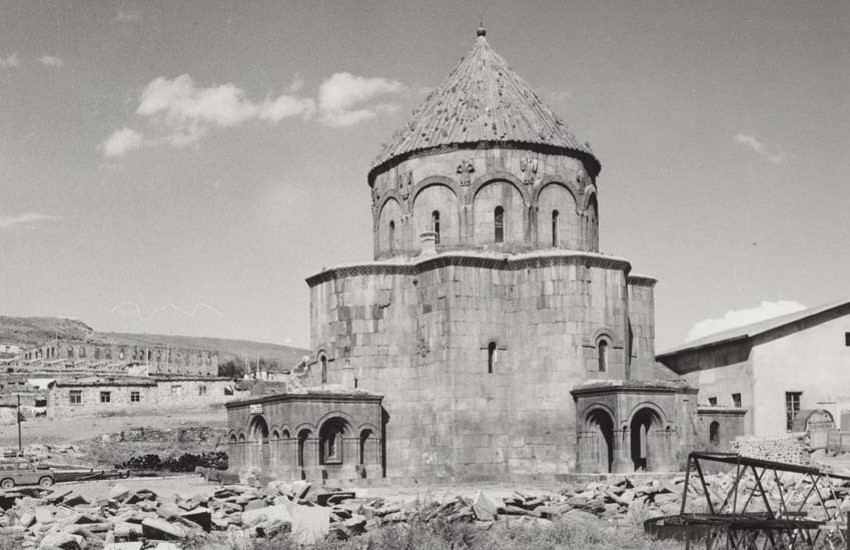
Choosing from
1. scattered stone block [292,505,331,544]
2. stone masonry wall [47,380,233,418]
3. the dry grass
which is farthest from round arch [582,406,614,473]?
stone masonry wall [47,380,233,418]

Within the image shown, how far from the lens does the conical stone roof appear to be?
101 ft

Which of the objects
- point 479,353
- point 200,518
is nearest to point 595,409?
point 479,353

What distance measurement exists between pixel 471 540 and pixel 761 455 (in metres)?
16.4

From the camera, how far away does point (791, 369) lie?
33.2 m

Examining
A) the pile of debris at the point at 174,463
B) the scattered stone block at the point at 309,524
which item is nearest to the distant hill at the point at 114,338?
the pile of debris at the point at 174,463

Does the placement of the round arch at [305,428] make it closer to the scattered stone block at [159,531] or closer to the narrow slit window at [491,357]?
the narrow slit window at [491,357]

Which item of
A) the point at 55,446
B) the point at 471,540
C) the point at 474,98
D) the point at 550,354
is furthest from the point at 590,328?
the point at 55,446

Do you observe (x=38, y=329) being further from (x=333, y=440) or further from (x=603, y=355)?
(x=603, y=355)

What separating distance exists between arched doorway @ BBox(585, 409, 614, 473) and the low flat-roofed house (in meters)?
6.97

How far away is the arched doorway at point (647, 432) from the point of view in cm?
2719

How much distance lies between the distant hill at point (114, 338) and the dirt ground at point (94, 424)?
5545 centimetres

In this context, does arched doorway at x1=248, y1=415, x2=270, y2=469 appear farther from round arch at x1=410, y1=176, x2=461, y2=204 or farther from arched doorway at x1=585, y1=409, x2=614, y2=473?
arched doorway at x1=585, y1=409, x2=614, y2=473

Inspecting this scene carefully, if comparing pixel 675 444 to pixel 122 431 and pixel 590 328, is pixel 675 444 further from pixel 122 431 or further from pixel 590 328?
pixel 122 431

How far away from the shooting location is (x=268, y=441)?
2905 centimetres
